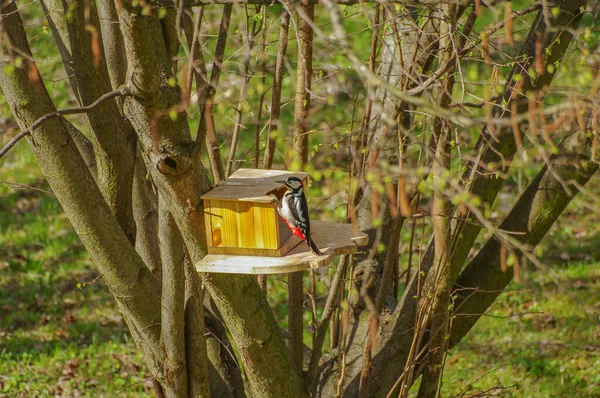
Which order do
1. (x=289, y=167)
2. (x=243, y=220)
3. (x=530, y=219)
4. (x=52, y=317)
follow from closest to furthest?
1. (x=243, y=220)
2. (x=289, y=167)
3. (x=530, y=219)
4. (x=52, y=317)

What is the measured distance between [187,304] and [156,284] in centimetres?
18

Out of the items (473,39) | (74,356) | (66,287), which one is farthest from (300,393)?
(66,287)

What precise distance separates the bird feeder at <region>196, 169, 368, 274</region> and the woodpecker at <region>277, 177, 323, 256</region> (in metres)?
0.04

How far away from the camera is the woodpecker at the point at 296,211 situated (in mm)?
3213

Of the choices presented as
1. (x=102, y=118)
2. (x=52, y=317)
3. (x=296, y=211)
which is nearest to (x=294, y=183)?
(x=296, y=211)

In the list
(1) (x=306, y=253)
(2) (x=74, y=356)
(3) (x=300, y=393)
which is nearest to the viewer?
(1) (x=306, y=253)

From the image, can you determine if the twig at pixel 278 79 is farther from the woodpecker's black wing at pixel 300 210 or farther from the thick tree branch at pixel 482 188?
the thick tree branch at pixel 482 188

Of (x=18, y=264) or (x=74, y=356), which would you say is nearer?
(x=74, y=356)

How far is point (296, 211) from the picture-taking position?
10.7ft

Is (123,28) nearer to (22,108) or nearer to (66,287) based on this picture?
(22,108)

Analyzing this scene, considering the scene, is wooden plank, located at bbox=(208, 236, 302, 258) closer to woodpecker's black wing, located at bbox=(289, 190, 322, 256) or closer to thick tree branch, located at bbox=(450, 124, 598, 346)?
woodpecker's black wing, located at bbox=(289, 190, 322, 256)

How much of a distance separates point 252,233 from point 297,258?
276 millimetres

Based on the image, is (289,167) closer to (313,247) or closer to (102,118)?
(313,247)

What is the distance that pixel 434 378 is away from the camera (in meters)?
4.09
